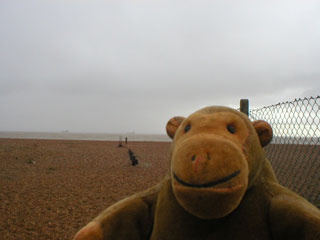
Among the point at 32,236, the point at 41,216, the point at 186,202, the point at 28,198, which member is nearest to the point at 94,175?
the point at 28,198

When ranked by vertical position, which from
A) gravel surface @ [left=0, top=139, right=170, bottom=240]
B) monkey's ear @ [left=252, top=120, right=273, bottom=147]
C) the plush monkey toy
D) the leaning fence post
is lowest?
gravel surface @ [left=0, top=139, right=170, bottom=240]

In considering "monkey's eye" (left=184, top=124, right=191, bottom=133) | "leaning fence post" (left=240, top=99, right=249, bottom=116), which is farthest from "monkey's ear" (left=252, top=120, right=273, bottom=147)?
"leaning fence post" (left=240, top=99, right=249, bottom=116)

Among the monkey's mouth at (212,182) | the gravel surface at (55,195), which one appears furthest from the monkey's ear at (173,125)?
the monkey's mouth at (212,182)

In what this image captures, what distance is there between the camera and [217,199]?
1.09 m

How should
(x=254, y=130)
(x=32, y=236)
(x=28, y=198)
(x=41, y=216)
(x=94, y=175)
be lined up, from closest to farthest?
(x=254, y=130), (x=32, y=236), (x=41, y=216), (x=28, y=198), (x=94, y=175)

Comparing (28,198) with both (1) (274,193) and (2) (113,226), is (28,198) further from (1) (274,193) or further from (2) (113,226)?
(1) (274,193)

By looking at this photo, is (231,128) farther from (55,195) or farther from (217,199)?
(55,195)

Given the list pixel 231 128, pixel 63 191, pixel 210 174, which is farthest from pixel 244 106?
pixel 63 191

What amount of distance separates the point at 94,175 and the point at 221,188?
8.90m

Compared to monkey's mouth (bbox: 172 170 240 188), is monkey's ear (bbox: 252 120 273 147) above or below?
above

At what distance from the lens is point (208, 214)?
1141 millimetres

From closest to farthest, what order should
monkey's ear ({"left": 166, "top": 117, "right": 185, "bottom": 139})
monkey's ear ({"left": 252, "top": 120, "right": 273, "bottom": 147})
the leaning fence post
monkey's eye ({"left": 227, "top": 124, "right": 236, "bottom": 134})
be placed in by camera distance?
1. monkey's eye ({"left": 227, "top": 124, "right": 236, "bottom": 134})
2. monkey's ear ({"left": 252, "top": 120, "right": 273, "bottom": 147})
3. monkey's ear ({"left": 166, "top": 117, "right": 185, "bottom": 139})
4. the leaning fence post

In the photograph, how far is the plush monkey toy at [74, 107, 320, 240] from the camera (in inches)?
43.9

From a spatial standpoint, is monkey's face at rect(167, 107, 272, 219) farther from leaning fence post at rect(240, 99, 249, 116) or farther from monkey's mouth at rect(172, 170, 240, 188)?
leaning fence post at rect(240, 99, 249, 116)
